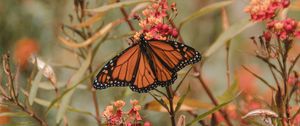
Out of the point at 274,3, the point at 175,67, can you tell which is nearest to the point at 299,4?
the point at 274,3

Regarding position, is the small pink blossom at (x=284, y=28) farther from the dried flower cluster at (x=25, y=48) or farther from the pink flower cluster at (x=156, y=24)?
the dried flower cluster at (x=25, y=48)

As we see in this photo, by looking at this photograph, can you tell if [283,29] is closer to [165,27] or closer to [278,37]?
[278,37]

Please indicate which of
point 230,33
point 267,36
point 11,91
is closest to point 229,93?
point 230,33

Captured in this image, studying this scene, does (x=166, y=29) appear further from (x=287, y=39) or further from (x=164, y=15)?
(x=287, y=39)

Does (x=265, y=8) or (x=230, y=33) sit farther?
(x=230, y=33)

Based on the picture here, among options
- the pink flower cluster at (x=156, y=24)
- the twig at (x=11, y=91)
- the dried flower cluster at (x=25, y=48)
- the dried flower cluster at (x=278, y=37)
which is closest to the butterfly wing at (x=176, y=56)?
the pink flower cluster at (x=156, y=24)

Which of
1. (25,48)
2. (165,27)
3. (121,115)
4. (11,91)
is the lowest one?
(121,115)
